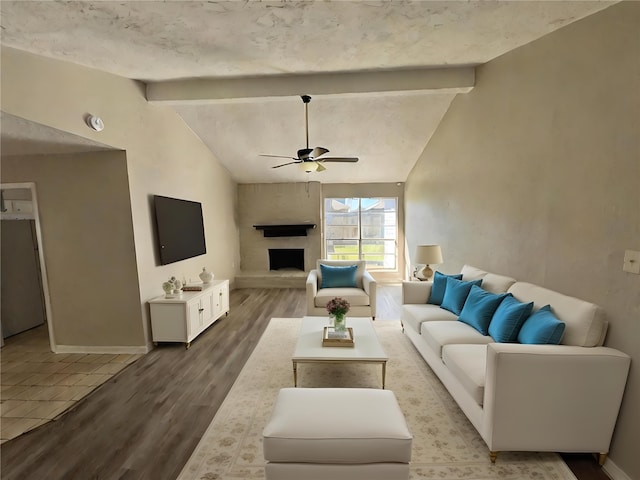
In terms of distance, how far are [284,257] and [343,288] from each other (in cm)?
308

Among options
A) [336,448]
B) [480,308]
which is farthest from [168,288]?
[480,308]

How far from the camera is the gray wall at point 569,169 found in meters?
1.72

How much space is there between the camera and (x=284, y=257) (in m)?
7.28

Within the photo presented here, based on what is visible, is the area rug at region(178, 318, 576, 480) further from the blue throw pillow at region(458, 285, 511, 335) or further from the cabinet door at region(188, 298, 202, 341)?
the cabinet door at region(188, 298, 202, 341)

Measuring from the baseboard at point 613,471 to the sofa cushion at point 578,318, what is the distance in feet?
2.31

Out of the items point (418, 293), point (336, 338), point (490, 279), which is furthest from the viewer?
point (418, 293)

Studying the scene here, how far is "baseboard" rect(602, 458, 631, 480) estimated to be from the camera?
66.6 inches

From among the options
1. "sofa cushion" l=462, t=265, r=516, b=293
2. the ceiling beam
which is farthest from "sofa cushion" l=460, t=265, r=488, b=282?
the ceiling beam

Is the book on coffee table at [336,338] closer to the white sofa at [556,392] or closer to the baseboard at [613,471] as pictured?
the white sofa at [556,392]

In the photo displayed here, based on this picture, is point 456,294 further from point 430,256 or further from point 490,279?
point 430,256

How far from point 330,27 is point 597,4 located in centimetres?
179

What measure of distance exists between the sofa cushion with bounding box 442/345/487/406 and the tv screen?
350 centimetres

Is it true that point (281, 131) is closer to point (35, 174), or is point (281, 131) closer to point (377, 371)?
point (35, 174)

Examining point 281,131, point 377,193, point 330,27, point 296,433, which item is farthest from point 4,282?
point 377,193
